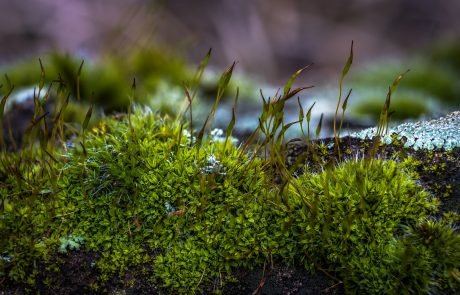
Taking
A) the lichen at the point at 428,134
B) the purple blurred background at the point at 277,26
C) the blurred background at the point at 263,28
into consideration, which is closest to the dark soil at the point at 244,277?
the lichen at the point at 428,134

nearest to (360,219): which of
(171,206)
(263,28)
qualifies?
(171,206)

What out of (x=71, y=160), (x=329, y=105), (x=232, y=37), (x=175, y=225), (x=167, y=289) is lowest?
(x=167, y=289)

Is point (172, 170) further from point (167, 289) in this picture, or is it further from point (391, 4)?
point (391, 4)

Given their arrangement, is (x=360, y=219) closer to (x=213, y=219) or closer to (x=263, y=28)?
(x=213, y=219)

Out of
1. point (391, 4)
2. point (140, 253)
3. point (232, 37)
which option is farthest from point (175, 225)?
point (391, 4)

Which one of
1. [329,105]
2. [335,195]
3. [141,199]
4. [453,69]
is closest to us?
[335,195]

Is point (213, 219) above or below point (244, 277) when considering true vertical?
above

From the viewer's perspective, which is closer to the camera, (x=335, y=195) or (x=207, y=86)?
(x=335, y=195)

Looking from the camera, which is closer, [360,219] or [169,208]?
[360,219]
